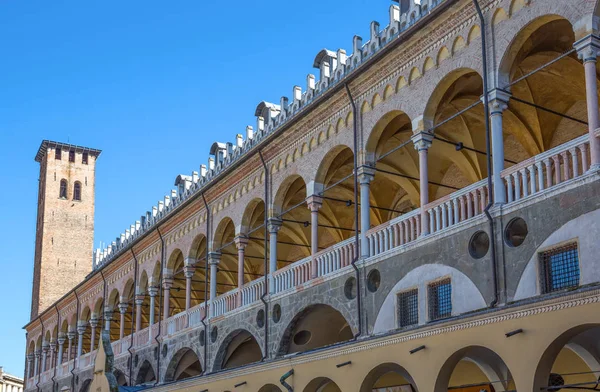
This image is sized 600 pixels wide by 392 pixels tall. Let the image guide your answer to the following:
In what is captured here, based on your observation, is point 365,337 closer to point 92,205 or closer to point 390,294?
point 390,294

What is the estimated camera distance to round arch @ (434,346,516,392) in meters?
15.0

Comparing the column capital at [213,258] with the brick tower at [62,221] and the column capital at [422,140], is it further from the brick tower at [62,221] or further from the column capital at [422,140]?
the brick tower at [62,221]

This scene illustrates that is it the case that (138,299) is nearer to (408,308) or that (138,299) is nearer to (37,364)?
(37,364)

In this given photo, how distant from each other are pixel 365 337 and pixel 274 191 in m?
6.79

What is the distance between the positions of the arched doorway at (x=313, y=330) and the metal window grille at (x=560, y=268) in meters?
7.86

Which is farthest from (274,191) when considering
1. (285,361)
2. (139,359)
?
(139,359)

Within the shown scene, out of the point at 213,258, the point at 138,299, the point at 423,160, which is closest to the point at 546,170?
the point at 423,160

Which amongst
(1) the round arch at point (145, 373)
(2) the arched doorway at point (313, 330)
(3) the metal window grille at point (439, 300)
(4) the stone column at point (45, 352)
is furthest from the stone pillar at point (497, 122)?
Answer: (4) the stone column at point (45, 352)

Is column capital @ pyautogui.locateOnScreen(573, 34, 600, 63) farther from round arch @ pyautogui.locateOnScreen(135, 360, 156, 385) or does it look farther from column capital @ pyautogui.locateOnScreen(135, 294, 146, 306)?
column capital @ pyautogui.locateOnScreen(135, 294, 146, 306)

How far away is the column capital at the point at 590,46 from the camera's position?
13.7 meters

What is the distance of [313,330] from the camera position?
73.5 feet

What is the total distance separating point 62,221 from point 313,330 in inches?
1485

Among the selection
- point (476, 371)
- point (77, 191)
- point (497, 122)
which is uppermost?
point (77, 191)

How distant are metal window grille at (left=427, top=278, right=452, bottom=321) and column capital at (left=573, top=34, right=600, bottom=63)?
5.04 meters
